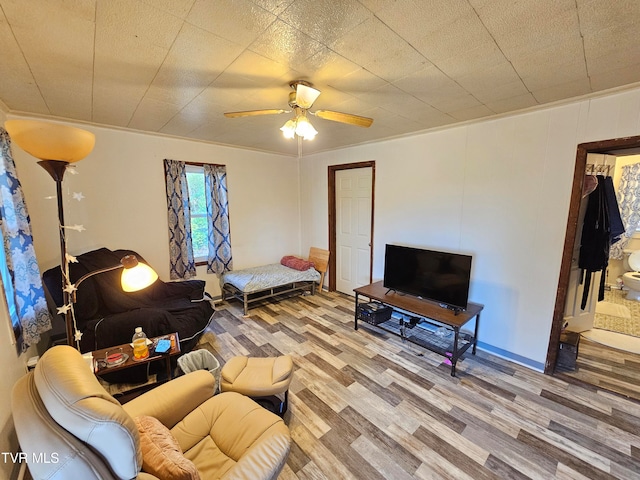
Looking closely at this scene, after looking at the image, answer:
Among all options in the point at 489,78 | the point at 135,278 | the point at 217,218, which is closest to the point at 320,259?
the point at 217,218

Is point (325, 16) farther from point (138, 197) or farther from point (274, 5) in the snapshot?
→ point (138, 197)

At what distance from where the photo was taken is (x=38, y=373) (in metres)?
0.96

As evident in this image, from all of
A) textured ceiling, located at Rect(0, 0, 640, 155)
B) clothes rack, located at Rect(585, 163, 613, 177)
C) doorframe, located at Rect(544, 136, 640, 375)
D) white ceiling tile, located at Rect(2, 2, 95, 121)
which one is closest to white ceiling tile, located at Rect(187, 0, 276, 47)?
textured ceiling, located at Rect(0, 0, 640, 155)

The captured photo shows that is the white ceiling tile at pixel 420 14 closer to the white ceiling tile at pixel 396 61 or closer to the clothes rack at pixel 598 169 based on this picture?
the white ceiling tile at pixel 396 61

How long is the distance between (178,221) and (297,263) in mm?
1896

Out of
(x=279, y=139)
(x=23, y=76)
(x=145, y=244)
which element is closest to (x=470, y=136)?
(x=279, y=139)

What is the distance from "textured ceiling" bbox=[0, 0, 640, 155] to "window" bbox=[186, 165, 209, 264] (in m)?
1.42

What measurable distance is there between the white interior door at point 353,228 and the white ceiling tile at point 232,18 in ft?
9.12

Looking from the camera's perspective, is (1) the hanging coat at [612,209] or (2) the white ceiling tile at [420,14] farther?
(1) the hanging coat at [612,209]

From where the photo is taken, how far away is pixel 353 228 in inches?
169

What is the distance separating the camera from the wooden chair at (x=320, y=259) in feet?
15.0

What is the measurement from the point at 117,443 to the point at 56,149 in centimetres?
141

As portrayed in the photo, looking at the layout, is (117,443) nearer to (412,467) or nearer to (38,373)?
(38,373)

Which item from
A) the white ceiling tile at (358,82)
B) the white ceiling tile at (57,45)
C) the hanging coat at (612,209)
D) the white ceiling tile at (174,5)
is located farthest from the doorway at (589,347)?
the white ceiling tile at (57,45)
